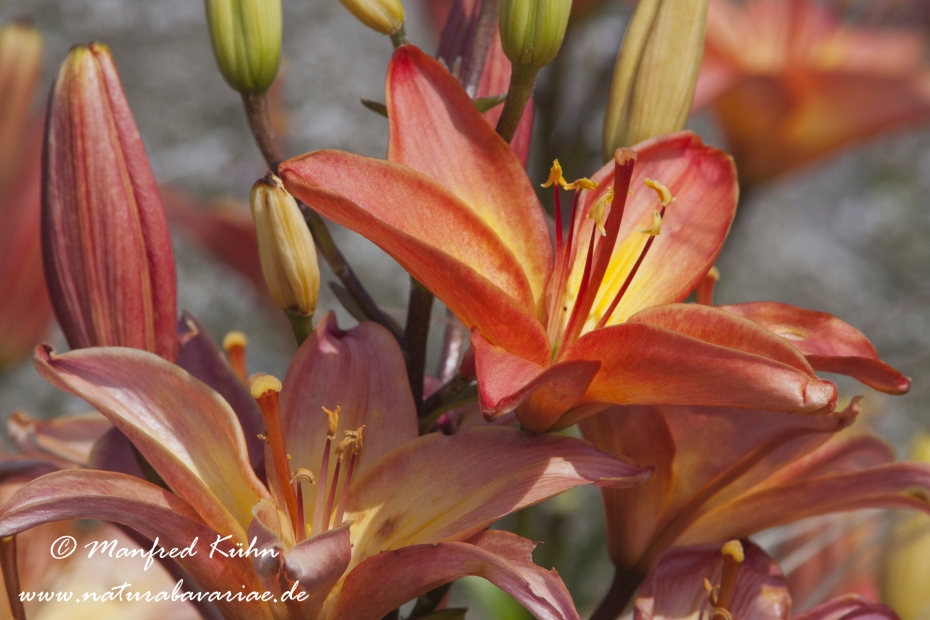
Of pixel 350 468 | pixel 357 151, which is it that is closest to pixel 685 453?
pixel 350 468

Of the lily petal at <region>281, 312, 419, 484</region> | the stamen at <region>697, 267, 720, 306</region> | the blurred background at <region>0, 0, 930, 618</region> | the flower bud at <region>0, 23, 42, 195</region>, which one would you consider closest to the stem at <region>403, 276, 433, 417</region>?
the lily petal at <region>281, 312, 419, 484</region>

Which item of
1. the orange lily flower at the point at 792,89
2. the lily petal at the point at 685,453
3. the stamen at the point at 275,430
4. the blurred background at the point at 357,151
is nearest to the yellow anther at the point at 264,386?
the stamen at the point at 275,430

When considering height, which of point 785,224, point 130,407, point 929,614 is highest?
point 130,407

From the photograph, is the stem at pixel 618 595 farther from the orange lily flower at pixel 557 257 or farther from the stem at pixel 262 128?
the stem at pixel 262 128

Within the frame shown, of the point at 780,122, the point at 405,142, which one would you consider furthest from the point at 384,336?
the point at 780,122

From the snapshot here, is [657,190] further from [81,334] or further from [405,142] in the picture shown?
[81,334]

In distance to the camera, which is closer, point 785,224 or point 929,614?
point 929,614
